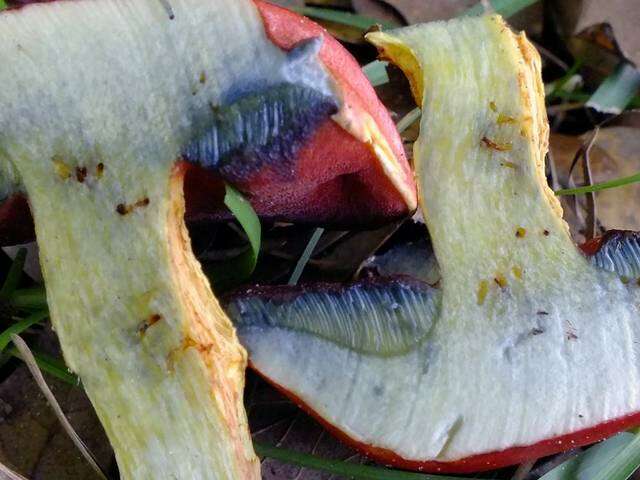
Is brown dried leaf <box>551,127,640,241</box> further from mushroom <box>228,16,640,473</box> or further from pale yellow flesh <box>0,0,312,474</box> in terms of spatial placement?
pale yellow flesh <box>0,0,312,474</box>

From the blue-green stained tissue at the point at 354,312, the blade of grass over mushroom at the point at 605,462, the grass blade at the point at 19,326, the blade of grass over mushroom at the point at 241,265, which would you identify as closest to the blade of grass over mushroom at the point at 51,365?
the grass blade at the point at 19,326

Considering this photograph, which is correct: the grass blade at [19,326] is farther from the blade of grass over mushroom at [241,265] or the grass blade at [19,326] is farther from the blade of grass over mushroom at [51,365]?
the blade of grass over mushroom at [241,265]

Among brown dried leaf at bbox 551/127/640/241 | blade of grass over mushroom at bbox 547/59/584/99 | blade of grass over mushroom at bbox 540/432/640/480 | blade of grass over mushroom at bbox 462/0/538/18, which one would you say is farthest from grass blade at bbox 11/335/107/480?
blade of grass over mushroom at bbox 547/59/584/99

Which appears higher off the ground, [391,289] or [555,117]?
[391,289]

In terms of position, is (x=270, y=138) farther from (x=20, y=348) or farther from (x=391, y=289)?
(x=20, y=348)

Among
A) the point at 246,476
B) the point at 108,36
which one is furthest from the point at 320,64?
the point at 246,476

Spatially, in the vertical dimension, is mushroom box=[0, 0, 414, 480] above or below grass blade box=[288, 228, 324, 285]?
above
